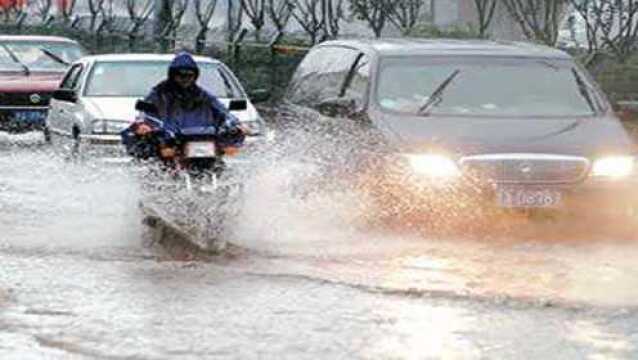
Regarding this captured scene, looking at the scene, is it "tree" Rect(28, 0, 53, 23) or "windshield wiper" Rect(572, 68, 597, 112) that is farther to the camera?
"tree" Rect(28, 0, 53, 23)

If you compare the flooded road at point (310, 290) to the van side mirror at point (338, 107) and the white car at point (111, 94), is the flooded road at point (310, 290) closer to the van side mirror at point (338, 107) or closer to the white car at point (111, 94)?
the van side mirror at point (338, 107)

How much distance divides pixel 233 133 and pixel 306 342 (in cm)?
466

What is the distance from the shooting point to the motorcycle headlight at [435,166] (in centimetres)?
1262

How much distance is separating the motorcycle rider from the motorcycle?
1cm

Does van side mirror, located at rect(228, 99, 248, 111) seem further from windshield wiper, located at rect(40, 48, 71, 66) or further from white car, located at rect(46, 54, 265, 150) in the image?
windshield wiper, located at rect(40, 48, 71, 66)

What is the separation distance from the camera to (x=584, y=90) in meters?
14.3

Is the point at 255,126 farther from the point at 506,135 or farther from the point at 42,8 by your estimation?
the point at 42,8

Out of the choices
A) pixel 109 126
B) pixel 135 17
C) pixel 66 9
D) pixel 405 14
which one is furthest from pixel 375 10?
pixel 66 9

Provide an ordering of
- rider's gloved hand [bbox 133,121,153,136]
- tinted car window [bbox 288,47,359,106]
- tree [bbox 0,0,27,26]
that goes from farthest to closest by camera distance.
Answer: tree [bbox 0,0,27,26] → tinted car window [bbox 288,47,359,106] → rider's gloved hand [bbox 133,121,153,136]

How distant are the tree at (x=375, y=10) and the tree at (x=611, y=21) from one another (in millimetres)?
5220

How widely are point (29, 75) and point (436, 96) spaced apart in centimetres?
1068

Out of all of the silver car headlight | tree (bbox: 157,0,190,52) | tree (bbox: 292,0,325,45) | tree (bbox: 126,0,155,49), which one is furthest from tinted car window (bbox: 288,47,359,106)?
tree (bbox: 126,0,155,49)

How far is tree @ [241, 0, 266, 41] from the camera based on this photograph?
3456 cm

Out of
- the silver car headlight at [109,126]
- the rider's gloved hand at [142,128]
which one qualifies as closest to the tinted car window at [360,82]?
the rider's gloved hand at [142,128]
